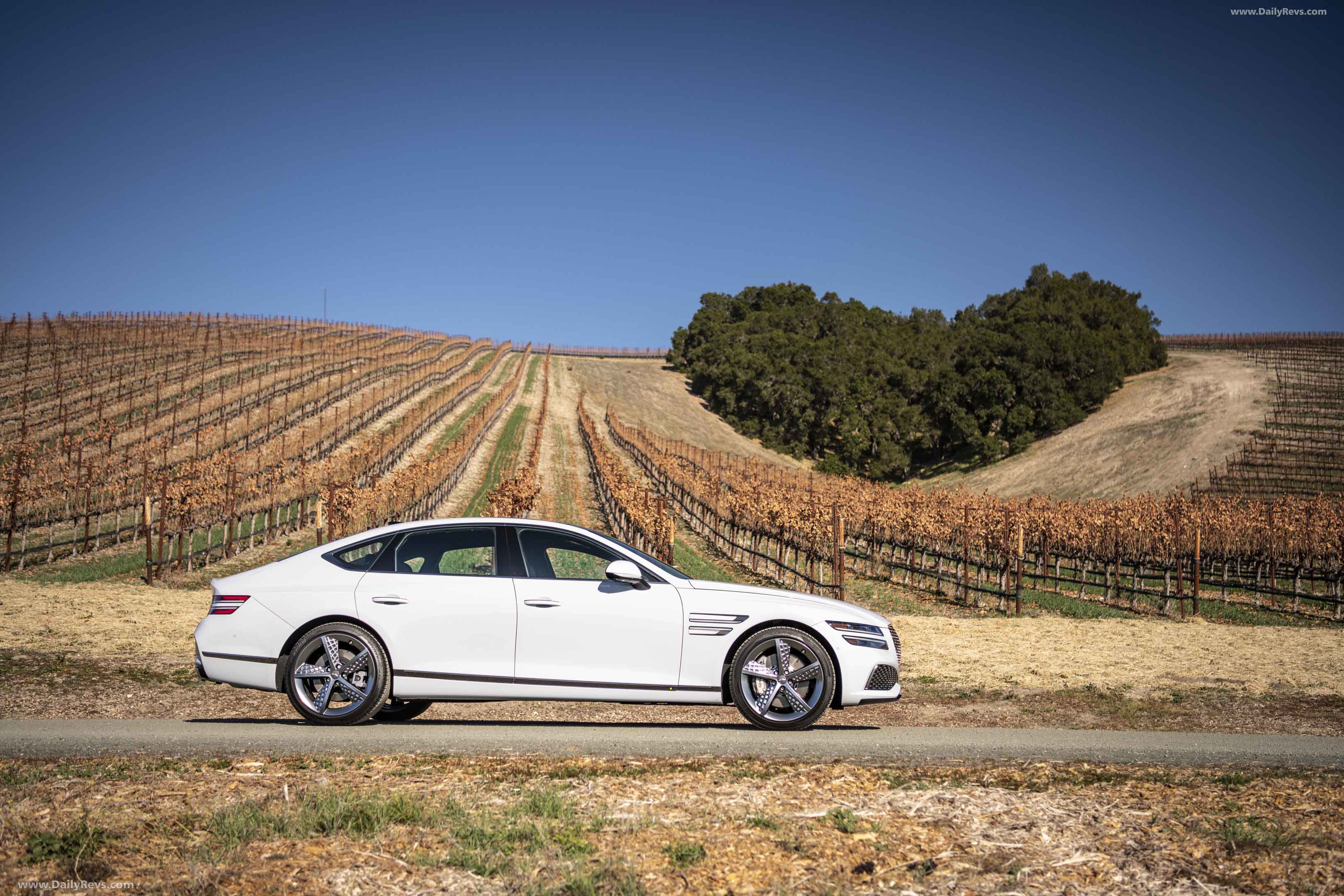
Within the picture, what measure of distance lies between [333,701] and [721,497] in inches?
1195

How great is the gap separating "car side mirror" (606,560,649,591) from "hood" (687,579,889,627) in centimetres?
45

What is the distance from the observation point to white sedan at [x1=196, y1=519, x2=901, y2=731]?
261 inches

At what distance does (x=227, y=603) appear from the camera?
22.2ft

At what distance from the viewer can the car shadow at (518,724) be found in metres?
6.76

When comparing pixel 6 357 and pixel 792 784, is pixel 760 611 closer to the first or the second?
pixel 792 784

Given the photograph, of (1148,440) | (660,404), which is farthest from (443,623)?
(660,404)

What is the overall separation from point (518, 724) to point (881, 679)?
288 centimetres

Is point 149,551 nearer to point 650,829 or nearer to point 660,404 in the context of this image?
point 650,829

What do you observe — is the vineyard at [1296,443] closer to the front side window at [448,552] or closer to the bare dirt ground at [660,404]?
the bare dirt ground at [660,404]

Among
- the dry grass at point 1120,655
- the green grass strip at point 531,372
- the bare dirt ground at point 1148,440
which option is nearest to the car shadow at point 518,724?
the dry grass at point 1120,655

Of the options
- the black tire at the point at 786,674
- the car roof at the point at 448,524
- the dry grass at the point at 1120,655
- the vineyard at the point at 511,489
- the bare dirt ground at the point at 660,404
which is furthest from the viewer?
the bare dirt ground at the point at 660,404

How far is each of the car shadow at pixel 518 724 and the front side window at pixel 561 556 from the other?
1.18 m

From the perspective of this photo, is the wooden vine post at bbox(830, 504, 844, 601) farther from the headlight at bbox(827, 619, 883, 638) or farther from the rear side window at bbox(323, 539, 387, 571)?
the rear side window at bbox(323, 539, 387, 571)

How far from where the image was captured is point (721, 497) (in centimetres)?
3700
